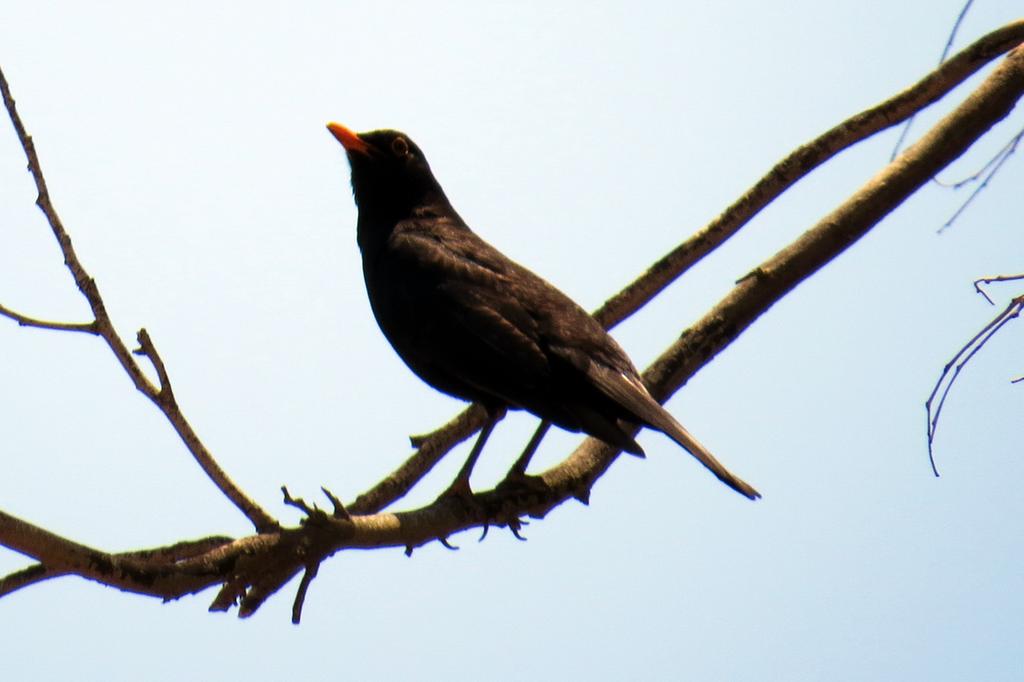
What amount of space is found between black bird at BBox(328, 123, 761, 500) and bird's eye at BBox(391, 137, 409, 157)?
0.21 ft

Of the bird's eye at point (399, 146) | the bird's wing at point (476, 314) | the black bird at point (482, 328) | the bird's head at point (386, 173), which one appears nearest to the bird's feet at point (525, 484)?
the black bird at point (482, 328)

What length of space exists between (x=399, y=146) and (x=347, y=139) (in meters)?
0.27

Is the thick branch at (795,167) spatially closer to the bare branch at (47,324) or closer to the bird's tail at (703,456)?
the bird's tail at (703,456)

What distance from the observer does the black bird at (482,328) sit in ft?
17.3

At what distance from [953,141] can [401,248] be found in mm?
2462

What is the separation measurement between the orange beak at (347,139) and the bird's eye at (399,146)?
0.45ft

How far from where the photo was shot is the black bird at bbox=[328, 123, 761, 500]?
17.3 feet

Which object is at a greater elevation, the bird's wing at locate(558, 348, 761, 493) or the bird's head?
the bird's head

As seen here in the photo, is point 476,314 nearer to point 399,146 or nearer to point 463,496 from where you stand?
point 463,496

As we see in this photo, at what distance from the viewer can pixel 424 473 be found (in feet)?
18.2

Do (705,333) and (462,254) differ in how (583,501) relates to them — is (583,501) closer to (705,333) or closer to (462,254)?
(705,333)

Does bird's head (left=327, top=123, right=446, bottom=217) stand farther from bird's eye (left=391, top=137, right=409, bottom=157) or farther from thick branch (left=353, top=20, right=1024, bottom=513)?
thick branch (left=353, top=20, right=1024, bottom=513)

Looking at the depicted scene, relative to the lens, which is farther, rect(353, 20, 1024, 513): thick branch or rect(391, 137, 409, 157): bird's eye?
rect(391, 137, 409, 157): bird's eye

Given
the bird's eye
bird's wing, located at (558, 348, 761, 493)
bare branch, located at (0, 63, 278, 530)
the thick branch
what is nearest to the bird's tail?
bird's wing, located at (558, 348, 761, 493)
